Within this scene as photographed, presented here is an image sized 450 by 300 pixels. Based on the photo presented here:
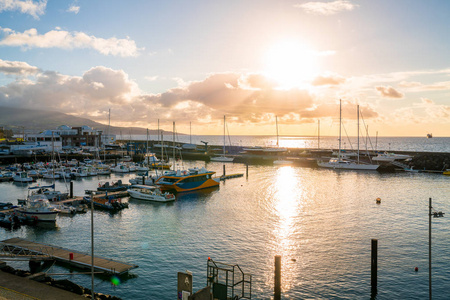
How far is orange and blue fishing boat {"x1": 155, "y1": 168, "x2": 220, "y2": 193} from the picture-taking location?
204 ft

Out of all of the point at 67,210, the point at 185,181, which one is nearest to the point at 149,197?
the point at 185,181

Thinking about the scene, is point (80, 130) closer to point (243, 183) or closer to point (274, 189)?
point (243, 183)

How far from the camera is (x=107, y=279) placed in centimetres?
2505

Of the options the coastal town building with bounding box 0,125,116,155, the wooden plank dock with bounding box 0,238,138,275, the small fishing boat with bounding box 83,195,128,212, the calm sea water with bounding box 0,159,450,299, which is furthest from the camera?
the coastal town building with bounding box 0,125,116,155

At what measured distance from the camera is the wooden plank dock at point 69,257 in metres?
25.6

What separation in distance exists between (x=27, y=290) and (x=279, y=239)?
76.0 feet

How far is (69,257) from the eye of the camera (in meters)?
27.3

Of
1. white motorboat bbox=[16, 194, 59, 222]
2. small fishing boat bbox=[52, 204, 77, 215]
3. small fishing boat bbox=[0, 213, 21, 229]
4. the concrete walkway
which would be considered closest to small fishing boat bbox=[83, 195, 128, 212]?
small fishing boat bbox=[52, 204, 77, 215]

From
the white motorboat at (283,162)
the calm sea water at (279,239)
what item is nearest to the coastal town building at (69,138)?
the white motorboat at (283,162)

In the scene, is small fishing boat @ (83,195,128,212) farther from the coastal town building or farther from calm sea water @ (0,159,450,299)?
the coastal town building

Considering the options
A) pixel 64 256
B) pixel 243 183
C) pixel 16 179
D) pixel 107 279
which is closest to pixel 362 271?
pixel 107 279

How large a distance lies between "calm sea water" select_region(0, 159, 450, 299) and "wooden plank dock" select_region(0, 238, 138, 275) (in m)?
0.94

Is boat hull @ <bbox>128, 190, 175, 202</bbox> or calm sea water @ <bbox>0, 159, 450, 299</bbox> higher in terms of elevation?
boat hull @ <bbox>128, 190, 175, 202</bbox>

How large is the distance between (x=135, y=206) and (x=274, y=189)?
93.6ft
